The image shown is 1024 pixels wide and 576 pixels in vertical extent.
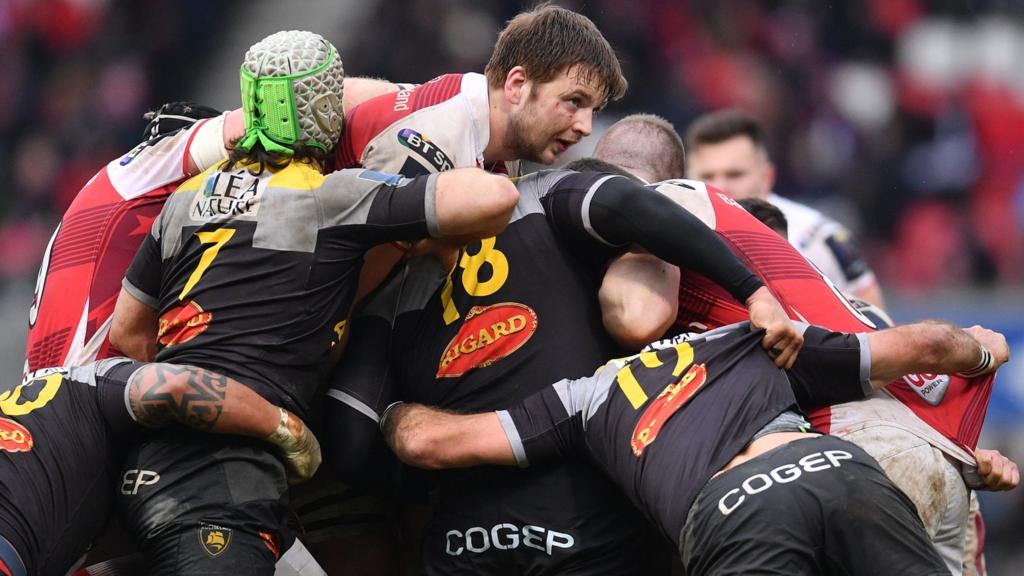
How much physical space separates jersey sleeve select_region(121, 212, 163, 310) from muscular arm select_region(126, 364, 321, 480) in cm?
38

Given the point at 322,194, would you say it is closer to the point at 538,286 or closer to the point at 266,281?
the point at 266,281

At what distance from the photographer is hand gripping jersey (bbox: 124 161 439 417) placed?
421 cm

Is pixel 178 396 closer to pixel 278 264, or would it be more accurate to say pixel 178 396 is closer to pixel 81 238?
pixel 278 264

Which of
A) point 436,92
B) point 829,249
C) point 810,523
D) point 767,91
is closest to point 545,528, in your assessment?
point 810,523

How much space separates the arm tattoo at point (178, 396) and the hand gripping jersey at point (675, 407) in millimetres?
922

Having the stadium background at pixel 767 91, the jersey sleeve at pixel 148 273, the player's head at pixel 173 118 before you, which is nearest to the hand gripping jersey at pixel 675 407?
the jersey sleeve at pixel 148 273

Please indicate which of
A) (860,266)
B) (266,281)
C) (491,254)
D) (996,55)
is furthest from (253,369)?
(996,55)

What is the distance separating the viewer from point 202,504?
409 cm

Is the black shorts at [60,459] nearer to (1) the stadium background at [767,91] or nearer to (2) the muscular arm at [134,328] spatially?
(2) the muscular arm at [134,328]

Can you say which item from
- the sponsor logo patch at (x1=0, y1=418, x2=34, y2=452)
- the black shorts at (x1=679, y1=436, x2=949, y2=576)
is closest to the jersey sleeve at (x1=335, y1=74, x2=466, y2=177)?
the sponsor logo patch at (x1=0, y1=418, x2=34, y2=452)

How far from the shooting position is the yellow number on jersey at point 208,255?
14.0 ft

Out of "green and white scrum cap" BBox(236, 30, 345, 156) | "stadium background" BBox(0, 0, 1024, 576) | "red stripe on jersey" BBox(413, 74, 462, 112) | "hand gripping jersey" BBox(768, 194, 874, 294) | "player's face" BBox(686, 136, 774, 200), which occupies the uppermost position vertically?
"green and white scrum cap" BBox(236, 30, 345, 156)

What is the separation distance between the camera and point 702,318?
4660 millimetres

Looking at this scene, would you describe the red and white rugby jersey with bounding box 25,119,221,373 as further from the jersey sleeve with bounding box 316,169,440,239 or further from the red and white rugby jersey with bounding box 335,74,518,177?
the jersey sleeve with bounding box 316,169,440,239
